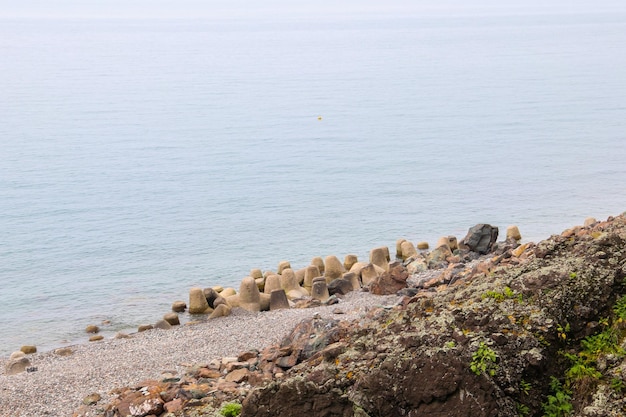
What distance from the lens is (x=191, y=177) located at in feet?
165

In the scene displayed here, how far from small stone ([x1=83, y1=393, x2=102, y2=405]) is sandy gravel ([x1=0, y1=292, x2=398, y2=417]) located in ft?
0.50

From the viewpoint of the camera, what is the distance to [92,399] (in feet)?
50.2

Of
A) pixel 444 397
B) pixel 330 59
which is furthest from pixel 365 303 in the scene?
pixel 330 59

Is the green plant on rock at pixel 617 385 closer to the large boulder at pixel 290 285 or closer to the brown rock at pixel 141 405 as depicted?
the brown rock at pixel 141 405

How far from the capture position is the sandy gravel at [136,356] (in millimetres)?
16391

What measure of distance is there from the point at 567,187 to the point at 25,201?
93.9 feet

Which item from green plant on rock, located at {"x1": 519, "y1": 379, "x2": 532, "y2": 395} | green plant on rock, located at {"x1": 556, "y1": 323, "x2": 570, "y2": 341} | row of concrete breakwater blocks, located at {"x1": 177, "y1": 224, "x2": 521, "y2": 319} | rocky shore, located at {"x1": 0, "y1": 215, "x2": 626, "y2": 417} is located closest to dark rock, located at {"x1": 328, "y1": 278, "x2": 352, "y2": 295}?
row of concrete breakwater blocks, located at {"x1": 177, "y1": 224, "x2": 521, "y2": 319}

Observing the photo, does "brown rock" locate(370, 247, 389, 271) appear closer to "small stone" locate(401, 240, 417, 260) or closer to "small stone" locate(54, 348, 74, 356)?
"small stone" locate(401, 240, 417, 260)

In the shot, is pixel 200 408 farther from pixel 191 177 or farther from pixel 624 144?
pixel 624 144

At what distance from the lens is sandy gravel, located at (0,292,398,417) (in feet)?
53.8

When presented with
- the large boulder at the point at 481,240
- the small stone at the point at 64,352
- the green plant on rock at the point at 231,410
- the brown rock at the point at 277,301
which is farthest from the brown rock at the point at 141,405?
the large boulder at the point at 481,240

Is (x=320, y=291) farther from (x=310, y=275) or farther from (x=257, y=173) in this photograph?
(x=257, y=173)

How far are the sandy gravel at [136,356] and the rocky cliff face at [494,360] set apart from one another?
632 centimetres

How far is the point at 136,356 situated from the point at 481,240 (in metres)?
13.8
